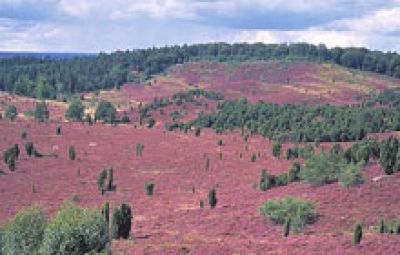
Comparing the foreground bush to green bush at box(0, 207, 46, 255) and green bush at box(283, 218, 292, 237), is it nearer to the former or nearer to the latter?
green bush at box(283, 218, 292, 237)

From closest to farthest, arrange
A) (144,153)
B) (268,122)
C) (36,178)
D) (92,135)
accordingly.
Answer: (36,178), (144,153), (92,135), (268,122)

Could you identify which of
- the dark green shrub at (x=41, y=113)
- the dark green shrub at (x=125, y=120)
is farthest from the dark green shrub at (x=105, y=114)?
the dark green shrub at (x=41, y=113)

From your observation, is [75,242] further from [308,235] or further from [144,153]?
[144,153]

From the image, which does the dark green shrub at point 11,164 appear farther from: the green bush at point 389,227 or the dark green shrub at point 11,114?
the green bush at point 389,227

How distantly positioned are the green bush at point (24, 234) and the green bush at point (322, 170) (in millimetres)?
37307

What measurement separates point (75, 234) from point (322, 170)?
128 ft

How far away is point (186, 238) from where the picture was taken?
4806 centimetres

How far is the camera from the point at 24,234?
35219mm

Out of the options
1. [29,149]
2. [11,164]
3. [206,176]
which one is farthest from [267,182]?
[29,149]

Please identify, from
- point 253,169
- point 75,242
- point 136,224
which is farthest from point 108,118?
point 75,242

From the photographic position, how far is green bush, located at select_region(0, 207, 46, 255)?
1373 inches

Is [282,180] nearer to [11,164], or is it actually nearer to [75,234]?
[11,164]

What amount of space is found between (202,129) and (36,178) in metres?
65.6

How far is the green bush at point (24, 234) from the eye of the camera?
34875mm
